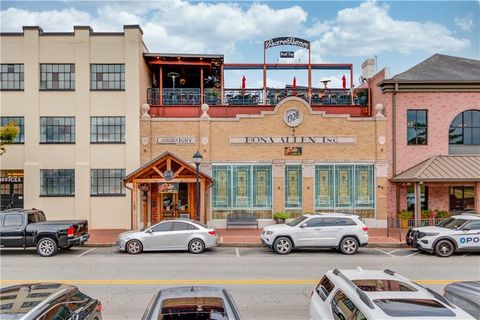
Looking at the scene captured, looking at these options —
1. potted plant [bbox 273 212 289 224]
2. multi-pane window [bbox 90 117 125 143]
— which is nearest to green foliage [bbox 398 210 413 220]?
potted plant [bbox 273 212 289 224]

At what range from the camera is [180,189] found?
26.6 m

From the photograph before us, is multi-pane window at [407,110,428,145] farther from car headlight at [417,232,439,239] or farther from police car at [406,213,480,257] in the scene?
car headlight at [417,232,439,239]

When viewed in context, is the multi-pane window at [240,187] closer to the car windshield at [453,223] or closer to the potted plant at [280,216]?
the potted plant at [280,216]

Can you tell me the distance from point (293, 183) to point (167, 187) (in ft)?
22.7

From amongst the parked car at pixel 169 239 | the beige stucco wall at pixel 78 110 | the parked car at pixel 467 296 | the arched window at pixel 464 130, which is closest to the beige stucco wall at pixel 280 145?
→ the beige stucco wall at pixel 78 110

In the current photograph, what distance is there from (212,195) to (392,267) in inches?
493

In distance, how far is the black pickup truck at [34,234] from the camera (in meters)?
18.2

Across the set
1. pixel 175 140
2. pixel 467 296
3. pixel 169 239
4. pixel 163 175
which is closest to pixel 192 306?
pixel 467 296

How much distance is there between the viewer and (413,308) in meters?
5.57

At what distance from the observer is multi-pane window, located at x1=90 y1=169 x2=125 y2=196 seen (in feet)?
86.9

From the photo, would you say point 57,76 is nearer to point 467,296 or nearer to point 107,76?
point 107,76

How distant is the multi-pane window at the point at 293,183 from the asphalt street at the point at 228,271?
6.96 m

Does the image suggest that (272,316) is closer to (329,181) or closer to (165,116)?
(329,181)

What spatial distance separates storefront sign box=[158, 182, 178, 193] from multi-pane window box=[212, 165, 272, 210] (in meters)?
2.19
